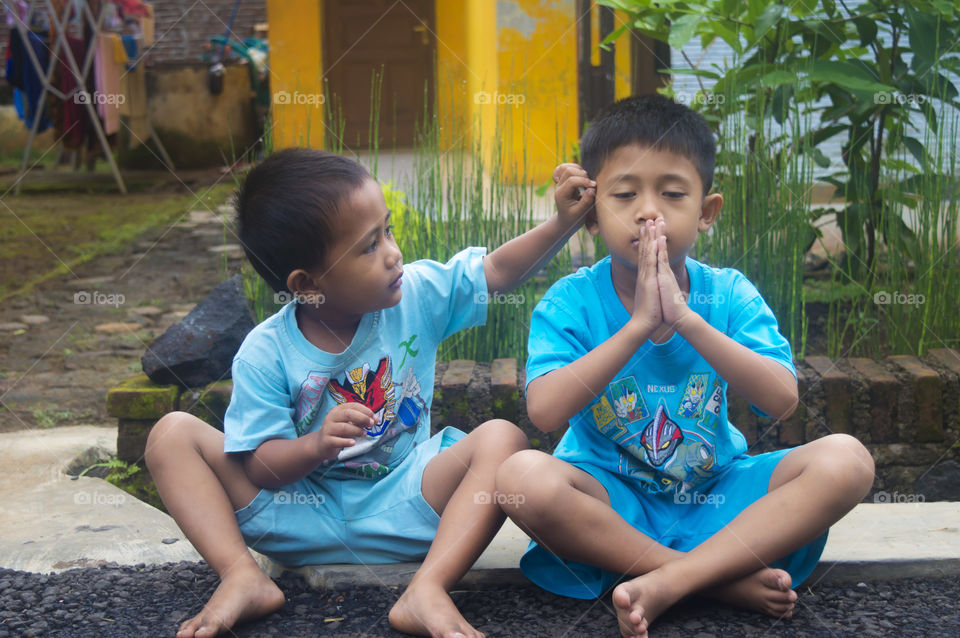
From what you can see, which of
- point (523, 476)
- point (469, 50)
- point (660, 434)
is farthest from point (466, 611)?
point (469, 50)

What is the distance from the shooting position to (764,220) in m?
2.89

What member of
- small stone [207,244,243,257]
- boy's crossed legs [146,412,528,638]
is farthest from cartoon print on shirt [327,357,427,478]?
small stone [207,244,243,257]

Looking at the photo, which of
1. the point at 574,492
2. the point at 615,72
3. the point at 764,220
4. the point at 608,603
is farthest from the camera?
the point at 615,72

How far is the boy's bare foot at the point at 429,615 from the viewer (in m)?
1.73

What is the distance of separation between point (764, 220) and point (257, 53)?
8.45 meters

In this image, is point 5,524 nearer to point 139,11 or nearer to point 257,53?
point 139,11

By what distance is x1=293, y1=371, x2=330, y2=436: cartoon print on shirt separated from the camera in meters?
2.03

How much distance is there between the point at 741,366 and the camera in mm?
1798

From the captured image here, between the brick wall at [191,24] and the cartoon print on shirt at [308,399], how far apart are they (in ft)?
35.1

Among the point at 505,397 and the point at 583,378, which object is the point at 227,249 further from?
the point at 583,378

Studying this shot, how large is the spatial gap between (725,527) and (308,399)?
886 millimetres

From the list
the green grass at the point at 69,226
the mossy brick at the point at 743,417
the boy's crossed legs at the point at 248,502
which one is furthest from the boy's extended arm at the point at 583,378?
the green grass at the point at 69,226

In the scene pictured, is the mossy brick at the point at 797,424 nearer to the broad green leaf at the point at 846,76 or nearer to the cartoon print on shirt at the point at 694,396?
the cartoon print on shirt at the point at 694,396

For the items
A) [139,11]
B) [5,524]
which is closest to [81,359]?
[5,524]
